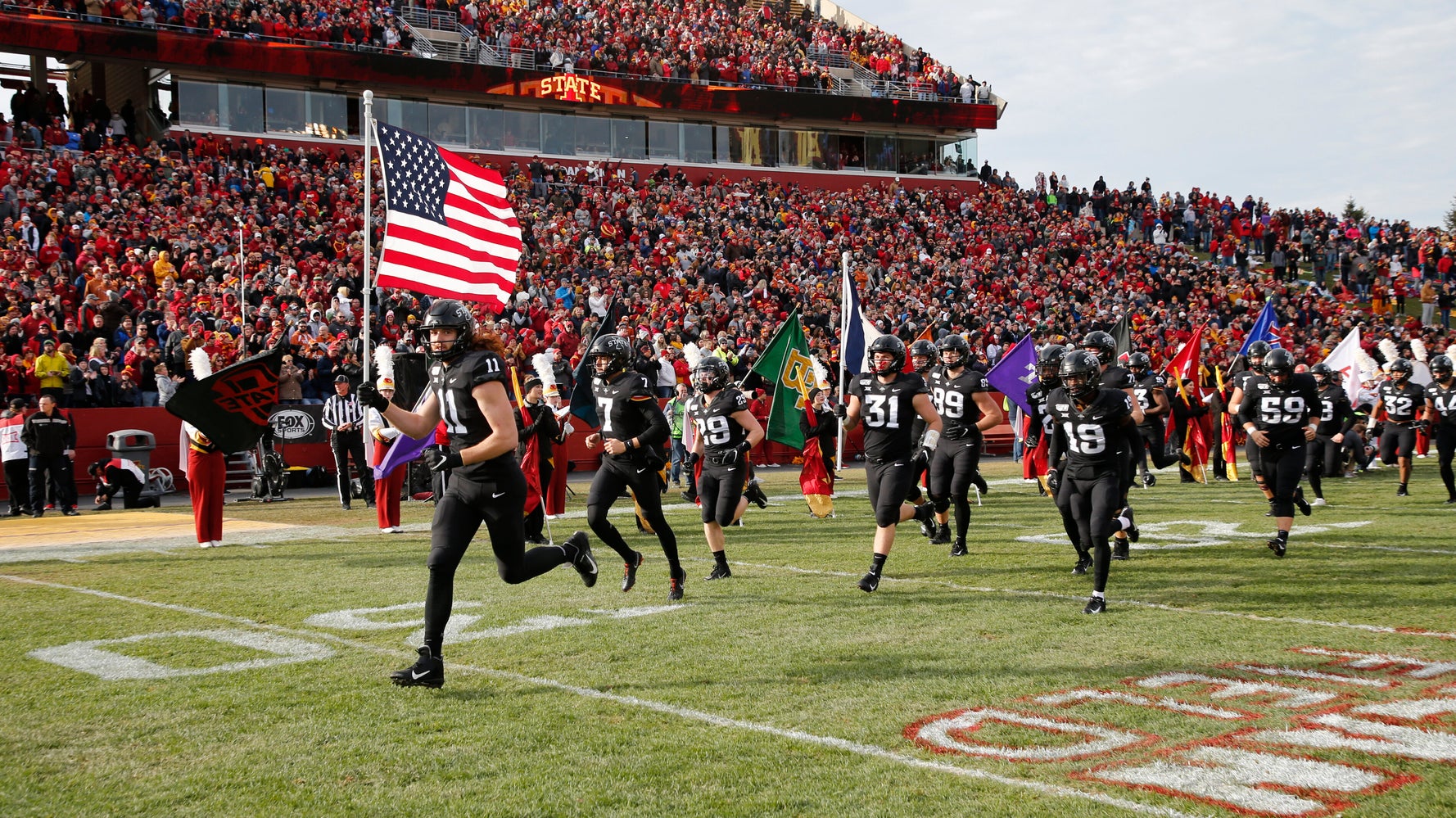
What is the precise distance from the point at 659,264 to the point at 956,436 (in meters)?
20.2

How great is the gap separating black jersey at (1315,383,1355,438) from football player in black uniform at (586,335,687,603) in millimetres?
12753

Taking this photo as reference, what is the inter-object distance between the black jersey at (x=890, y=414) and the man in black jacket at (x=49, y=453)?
1243 centimetres

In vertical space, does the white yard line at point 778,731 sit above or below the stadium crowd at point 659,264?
below

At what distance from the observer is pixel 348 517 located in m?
16.3

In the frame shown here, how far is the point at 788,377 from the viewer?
1830cm

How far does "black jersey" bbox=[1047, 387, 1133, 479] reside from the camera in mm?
9250

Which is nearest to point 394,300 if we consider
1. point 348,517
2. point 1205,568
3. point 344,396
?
point 344,396

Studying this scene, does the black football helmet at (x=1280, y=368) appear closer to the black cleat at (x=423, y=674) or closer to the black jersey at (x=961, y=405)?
the black jersey at (x=961, y=405)

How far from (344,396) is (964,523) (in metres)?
9.85

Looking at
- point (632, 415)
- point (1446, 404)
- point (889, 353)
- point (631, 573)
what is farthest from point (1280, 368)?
point (631, 573)

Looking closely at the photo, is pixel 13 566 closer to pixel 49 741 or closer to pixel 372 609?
pixel 372 609

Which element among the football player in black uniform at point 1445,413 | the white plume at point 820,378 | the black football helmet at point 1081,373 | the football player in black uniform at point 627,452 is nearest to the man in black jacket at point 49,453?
the white plume at point 820,378

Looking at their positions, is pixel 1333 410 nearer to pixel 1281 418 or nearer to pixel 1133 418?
pixel 1281 418

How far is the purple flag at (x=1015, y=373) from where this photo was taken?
17828 millimetres
